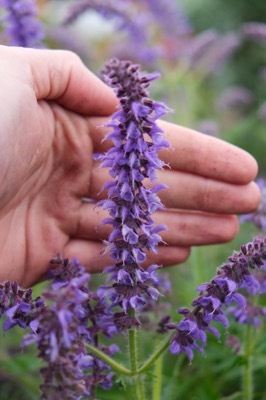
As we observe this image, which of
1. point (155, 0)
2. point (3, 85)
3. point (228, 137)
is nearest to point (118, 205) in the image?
point (3, 85)

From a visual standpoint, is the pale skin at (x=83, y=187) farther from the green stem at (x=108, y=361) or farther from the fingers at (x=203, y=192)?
the green stem at (x=108, y=361)

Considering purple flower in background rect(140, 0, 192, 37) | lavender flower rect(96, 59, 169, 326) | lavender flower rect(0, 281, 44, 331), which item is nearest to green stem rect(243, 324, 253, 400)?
lavender flower rect(96, 59, 169, 326)

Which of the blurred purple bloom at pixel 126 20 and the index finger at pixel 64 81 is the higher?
the blurred purple bloom at pixel 126 20

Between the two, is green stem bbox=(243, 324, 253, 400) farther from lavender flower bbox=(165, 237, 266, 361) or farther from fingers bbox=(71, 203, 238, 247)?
lavender flower bbox=(165, 237, 266, 361)

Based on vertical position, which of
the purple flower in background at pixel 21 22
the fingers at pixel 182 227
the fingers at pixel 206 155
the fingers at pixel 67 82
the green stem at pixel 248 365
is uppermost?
the purple flower in background at pixel 21 22

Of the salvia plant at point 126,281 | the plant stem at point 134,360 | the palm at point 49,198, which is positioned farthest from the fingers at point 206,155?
the plant stem at point 134,360

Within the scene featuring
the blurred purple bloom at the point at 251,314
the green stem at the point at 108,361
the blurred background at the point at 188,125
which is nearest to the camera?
the green stem at the point at 108,361

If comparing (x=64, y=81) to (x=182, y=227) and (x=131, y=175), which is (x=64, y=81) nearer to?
(x=182, y=227)
